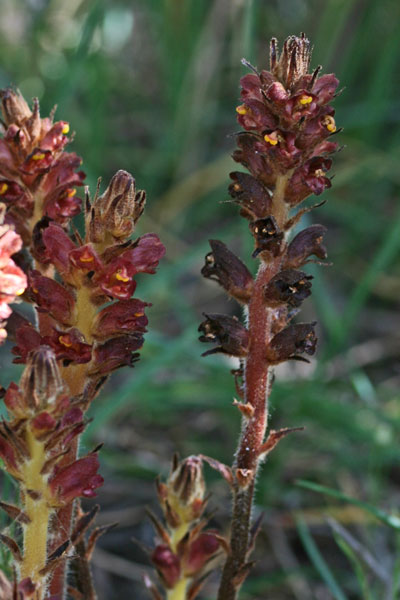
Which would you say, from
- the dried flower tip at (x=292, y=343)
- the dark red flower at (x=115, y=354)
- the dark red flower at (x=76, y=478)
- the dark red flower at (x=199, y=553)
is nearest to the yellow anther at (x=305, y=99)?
the dried flower tip at (x=292, y=343)

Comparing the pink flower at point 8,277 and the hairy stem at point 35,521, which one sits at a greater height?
the pink flower at point 8,277

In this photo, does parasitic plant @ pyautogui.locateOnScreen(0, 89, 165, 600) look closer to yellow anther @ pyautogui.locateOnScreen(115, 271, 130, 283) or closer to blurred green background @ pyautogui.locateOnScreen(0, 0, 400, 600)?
yellow anther @ pyautogui.locateOnScreen(115, 271, 130, 283)

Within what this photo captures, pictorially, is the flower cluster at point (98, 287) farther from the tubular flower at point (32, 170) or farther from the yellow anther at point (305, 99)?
the yellow anther at point (305, 99)

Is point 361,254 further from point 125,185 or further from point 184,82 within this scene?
point 125,185

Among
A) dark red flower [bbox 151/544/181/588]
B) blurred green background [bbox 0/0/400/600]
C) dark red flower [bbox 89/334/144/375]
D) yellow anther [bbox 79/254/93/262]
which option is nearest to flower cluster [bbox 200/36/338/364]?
dark red flower [bbox 89/334/144/375]

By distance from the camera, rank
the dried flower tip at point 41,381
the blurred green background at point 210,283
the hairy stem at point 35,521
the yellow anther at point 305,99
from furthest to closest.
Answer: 1. the blurred green background at point 210,283
2. the yellow anther at point 305,99
3. the hairy stem at point 35,521
4. the dried flower tip at point 41,381

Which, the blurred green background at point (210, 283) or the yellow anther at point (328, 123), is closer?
the yellow anther at point (328, 123)

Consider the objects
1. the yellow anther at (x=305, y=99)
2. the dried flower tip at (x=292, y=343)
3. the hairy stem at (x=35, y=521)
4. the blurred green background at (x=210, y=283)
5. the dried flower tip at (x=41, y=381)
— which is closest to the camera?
the dried flower tip at (x=41, y=381)
